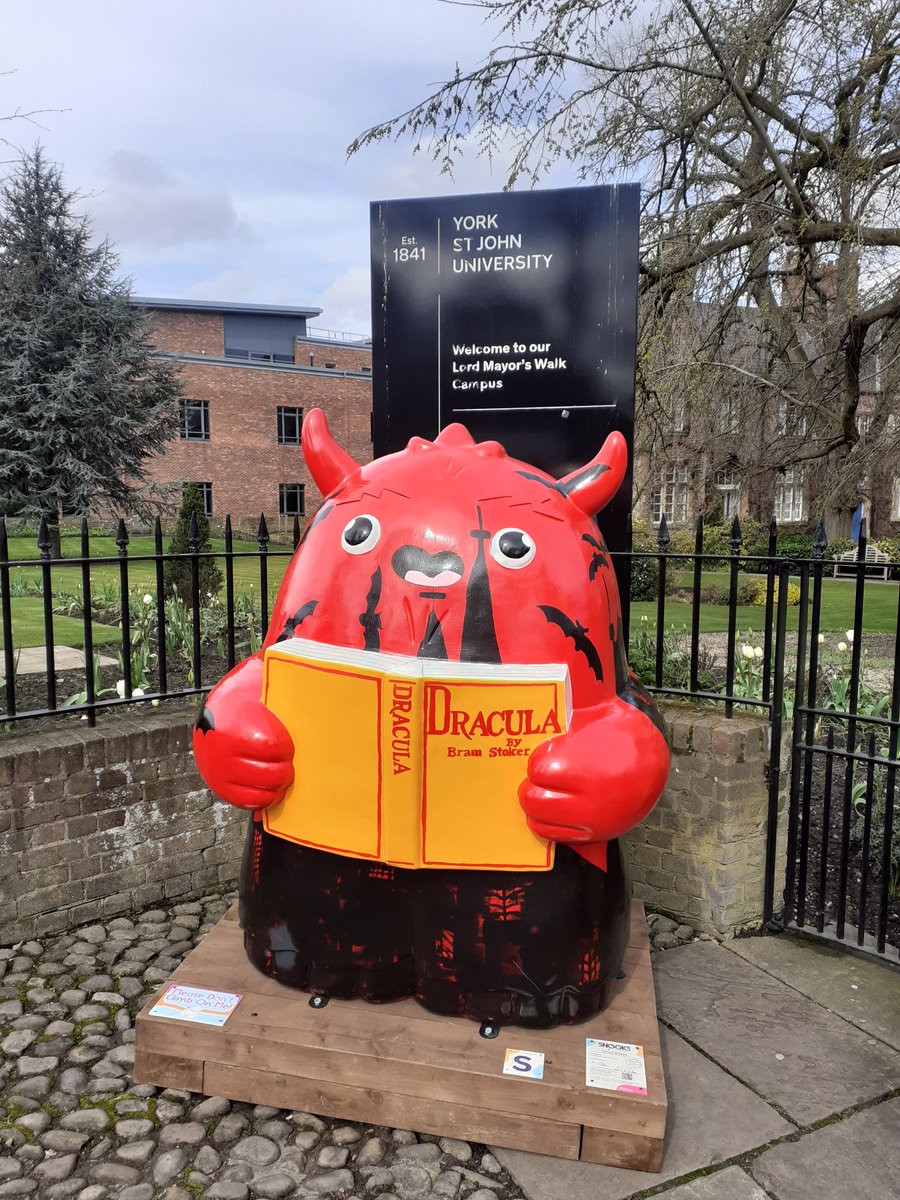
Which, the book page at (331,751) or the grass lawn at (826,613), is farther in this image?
the grass lawn at (826,613)

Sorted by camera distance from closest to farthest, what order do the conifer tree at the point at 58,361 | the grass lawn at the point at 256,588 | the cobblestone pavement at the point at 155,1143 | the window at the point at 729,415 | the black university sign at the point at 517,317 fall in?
the cobblestone pavement at the point at 155,1143 < the black university sign at the point at 517,317 < the grass lawn at the point at 256,588 < the window at the point at 729,415 < the conifer tree at the point at 58,361

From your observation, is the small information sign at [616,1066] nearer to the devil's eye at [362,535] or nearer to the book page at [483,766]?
the book page at [483,766]

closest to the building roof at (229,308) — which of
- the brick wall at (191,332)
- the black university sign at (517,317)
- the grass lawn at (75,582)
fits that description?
the brick wall at (191,332)

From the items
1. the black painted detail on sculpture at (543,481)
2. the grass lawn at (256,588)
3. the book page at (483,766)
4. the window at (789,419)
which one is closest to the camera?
the book page at (483,766)

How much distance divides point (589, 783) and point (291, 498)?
35394mm

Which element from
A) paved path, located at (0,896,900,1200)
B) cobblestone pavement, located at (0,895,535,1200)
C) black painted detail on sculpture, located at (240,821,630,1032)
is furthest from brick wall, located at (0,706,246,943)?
black painted detail on sculpture, located at (240,821,630,1032)

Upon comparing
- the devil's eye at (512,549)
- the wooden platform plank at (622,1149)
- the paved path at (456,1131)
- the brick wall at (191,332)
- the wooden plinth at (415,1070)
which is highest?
the brick wall at (191,332)

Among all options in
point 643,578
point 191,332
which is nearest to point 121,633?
point 643,578

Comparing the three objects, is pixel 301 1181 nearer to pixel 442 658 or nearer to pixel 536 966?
pixel 536 966

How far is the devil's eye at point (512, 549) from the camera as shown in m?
2.39

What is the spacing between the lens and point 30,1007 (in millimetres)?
3027

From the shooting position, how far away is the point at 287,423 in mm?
36125

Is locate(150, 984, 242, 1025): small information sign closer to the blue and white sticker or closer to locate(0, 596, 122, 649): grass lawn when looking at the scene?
the blue and white sticker

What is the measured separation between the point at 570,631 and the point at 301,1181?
5.47 feet
